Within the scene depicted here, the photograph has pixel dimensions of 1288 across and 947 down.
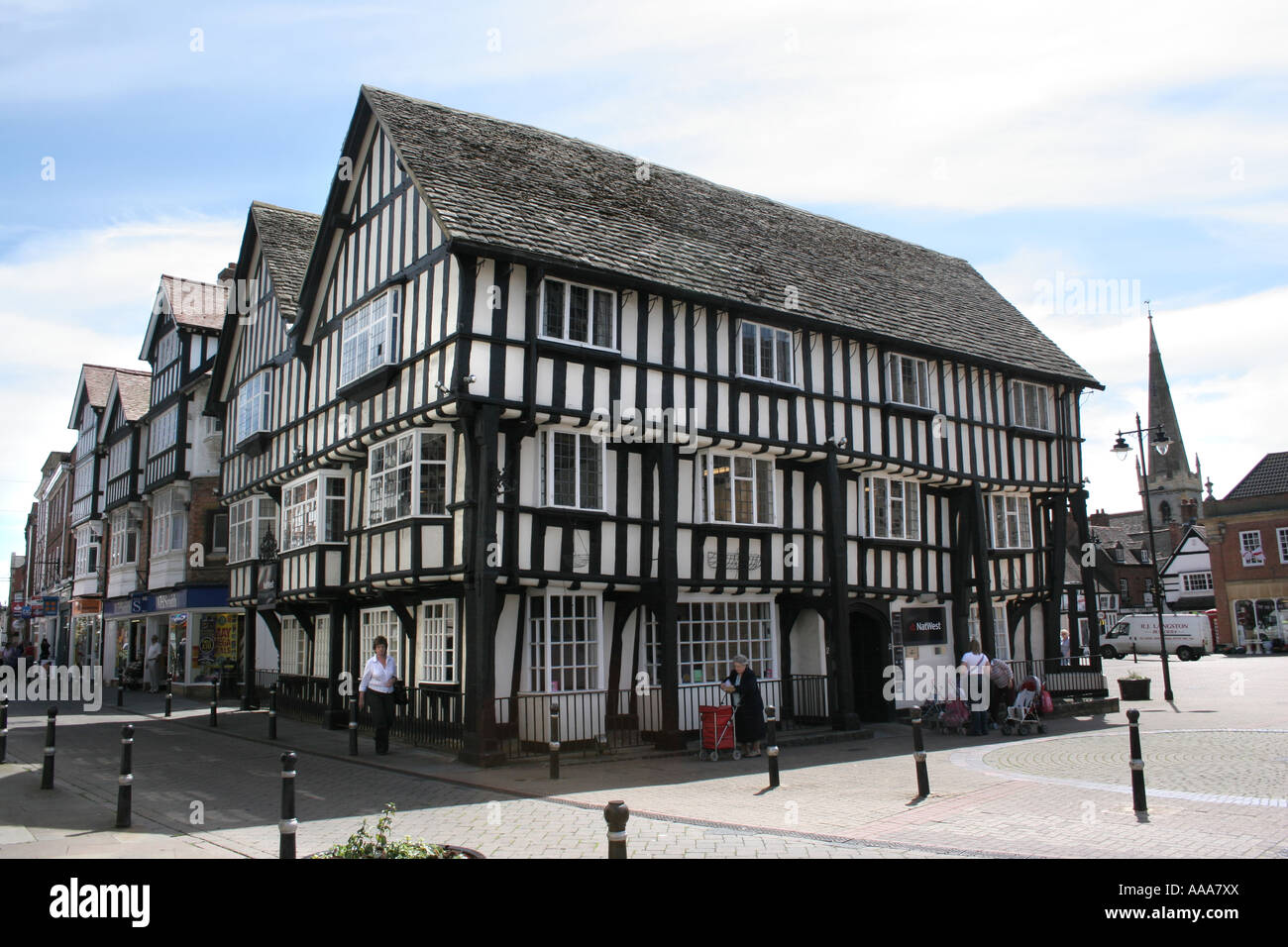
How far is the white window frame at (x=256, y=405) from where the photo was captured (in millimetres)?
26219

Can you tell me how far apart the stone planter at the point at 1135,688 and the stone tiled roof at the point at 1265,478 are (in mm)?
35715

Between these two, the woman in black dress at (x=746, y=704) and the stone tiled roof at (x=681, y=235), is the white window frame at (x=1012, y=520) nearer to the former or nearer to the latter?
the stone tiled roof at (x=681, y=235)

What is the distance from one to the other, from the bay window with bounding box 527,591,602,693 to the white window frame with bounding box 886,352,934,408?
32.2 feet

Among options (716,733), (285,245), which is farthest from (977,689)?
(285,245)

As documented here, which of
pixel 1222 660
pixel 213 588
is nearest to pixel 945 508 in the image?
pixel 213 588

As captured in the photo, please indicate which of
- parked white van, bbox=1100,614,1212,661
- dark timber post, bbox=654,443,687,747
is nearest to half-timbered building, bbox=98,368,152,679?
dark timber post, bbox=654,443,687,747

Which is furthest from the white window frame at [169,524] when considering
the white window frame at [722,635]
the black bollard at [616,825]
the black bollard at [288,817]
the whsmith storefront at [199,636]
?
the black bollard at [616,825]

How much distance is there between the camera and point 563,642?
18047 mm

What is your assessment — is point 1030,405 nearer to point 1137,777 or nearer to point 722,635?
point 722,635

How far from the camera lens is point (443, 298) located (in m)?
17.5

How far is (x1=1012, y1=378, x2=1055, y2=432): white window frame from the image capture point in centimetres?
2688

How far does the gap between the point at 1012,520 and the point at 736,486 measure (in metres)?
10.4
